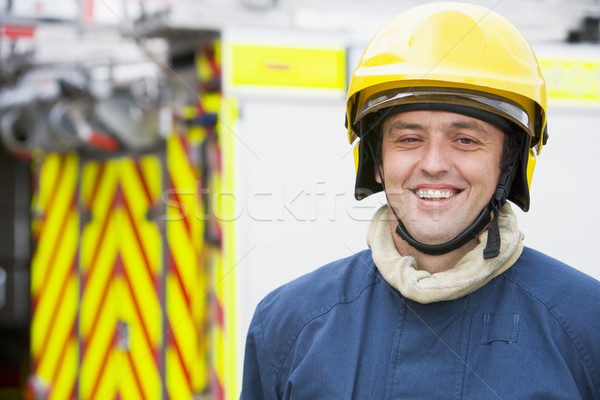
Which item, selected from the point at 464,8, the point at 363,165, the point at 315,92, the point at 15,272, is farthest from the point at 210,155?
the point at 15,272

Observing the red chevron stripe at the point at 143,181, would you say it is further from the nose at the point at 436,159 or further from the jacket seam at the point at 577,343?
the jacket seam at the point at 577,343

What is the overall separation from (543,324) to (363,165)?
655mm

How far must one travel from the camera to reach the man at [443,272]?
1650mm

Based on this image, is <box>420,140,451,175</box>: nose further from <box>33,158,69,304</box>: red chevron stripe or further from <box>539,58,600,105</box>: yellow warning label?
<box>33,158,69,304</box>: red chevron stripe

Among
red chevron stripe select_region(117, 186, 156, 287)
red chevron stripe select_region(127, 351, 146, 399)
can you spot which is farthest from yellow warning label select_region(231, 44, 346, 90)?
red chevron stripe select_region(127, 351, 146, 399)

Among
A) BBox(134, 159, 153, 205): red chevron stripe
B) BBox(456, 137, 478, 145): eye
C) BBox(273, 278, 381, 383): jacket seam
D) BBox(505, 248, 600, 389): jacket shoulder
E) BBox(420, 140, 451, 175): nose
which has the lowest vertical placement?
BBox(134, 159, 153, 205): red chevron stripe

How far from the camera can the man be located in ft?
5.41

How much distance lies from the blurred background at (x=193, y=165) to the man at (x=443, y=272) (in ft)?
4.86

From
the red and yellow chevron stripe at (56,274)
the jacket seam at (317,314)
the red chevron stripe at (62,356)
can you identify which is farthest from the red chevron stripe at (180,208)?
the jacket seam at (317,314)

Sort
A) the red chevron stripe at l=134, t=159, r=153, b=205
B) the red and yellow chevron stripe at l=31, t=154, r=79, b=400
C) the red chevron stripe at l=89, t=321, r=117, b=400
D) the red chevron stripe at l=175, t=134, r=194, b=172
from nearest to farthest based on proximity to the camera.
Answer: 1. the red chevron stripe at l=175, t=134, r=194, b=172
2. the red chevron stripe at l=134, t=159, r=153, b=205
3. the red chevron stripe at l=89, t=321, r=117, b=400
4. the red and yellow chevron stripe at l=31, t=154, r=79, b=400

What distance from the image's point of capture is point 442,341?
1699mm

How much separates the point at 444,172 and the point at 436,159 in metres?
0.03

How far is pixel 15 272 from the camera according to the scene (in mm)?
6500

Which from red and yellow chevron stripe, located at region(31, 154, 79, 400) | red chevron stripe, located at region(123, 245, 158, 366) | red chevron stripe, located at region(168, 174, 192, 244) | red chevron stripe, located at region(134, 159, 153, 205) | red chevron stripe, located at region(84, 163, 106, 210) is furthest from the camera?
red and yellow chevron stripe, located at region(31, 154, 79, 400)
